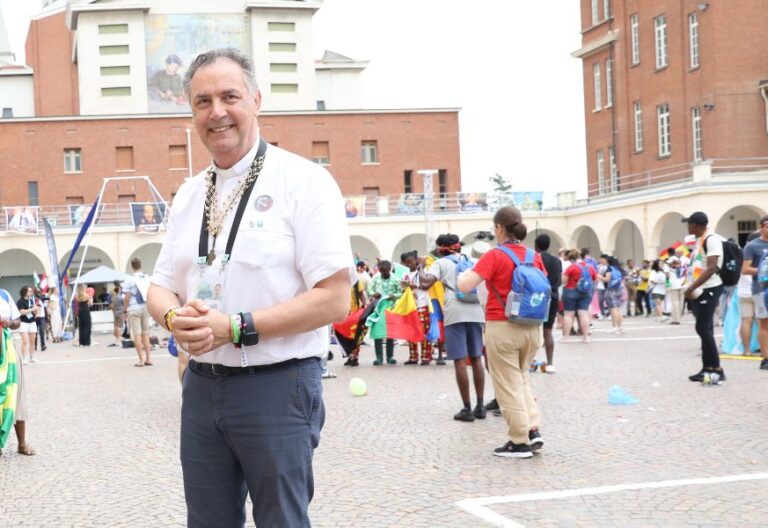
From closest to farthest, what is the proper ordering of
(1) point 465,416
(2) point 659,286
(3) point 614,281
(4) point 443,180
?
(1) point 465,416, (3) point 614,281, (2) point 659,286, (4) point 443,180

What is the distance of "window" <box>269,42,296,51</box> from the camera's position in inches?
2781

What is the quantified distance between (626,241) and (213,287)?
47292 mm

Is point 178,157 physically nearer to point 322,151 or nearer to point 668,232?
point 322,151

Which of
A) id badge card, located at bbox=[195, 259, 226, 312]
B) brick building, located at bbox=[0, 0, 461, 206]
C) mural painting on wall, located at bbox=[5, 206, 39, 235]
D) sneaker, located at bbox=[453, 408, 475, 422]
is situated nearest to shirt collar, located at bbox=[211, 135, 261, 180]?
id badge card, located at bbox=[195, 259, 226, 312]

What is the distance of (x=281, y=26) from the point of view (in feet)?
233

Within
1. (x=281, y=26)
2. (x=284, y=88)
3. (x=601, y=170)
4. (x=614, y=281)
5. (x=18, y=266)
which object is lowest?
(x=614, y=281)

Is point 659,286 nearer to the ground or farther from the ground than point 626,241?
nearer to the ground

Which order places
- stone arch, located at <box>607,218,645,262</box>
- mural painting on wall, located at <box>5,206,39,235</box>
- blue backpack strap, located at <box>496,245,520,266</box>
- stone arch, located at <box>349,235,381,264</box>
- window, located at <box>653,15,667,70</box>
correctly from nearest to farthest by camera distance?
1. blue backpack strap, located at <box>496,245,520,266</box>
2. stone arch, located at <box>607,218,645,262</box>
3. window, located at <box>653,15,667,70</box>
4. mural painting on wall, located at <box>5,206,39,235</box>
5. stone arch, located at <box>349,235,381,264</box>

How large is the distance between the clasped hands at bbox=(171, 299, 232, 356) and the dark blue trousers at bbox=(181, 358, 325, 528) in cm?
18

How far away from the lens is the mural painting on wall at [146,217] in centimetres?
4947

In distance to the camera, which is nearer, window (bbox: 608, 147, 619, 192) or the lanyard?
the lanyard

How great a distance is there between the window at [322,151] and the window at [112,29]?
A: 1579 cm

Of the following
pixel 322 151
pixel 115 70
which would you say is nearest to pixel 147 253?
pixel 322 151

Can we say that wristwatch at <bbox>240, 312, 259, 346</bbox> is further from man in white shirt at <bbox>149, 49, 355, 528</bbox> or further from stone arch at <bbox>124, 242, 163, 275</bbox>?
stone arch at <bbox>124, 242, 163, 275</bbox>
